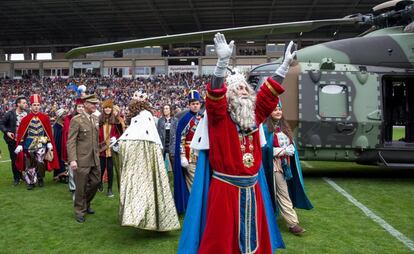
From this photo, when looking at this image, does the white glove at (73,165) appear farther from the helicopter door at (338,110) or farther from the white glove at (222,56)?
the helicopter door at (338,110)

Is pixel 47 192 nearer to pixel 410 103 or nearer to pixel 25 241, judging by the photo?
pixel 25 241

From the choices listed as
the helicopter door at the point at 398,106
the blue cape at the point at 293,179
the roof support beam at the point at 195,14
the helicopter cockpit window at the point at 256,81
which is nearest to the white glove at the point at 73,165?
the blue cape at the point at 293,179

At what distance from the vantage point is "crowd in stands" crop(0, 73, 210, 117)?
124ft

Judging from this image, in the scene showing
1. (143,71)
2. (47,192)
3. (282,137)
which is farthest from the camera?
(143,71)

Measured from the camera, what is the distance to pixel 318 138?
847cm

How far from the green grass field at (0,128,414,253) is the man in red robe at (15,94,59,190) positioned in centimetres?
46

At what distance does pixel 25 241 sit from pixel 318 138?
18.6ft

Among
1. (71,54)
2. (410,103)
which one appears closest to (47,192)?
(71,54)

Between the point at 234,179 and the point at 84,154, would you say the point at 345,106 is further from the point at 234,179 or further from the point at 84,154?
the point at 234,179

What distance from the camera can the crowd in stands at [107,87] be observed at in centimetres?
3771

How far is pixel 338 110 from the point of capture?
8.52 metres

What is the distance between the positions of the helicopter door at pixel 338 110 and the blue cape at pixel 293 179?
114 inches

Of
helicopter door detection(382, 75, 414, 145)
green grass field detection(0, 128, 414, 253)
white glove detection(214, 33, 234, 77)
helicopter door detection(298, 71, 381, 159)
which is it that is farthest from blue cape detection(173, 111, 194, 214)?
helicopter door detection(382, 75, 414, 145)

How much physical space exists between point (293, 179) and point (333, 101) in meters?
3.37
